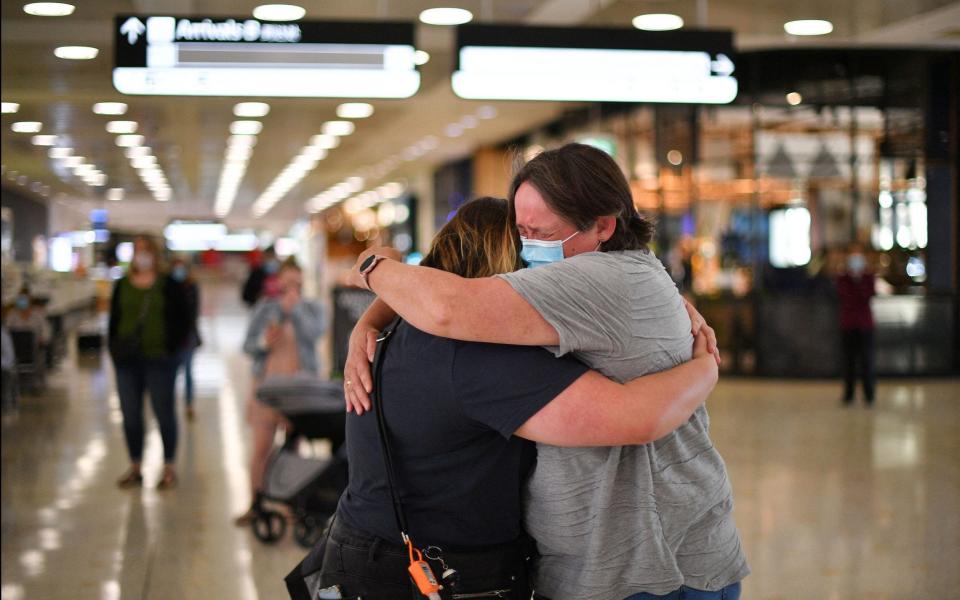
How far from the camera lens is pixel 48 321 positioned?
297 inches

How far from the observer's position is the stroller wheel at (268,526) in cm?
599

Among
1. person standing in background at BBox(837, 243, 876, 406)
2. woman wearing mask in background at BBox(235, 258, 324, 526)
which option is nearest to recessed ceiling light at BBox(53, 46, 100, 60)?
woman wearing mask in background at BBox(235, 258, 324, 526)

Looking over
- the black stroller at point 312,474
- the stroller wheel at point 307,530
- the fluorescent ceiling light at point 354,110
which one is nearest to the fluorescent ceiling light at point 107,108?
the black stroller at point 312,474

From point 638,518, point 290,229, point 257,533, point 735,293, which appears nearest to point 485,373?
point 638,518

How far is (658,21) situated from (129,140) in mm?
4538

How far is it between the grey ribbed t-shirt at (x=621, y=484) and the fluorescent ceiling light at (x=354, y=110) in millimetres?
11656

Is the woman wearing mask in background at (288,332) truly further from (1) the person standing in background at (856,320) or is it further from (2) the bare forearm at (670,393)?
(1) the person standing in background at (856,320)

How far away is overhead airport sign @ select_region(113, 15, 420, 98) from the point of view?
559 centimetres

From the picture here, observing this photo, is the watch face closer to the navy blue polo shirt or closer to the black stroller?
the navy blue polo shirt

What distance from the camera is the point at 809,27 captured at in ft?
28.6

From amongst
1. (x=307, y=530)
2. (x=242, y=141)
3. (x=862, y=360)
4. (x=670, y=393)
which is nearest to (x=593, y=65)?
(x=307, y=530)

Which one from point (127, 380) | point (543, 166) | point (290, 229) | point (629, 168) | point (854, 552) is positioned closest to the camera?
point (543, 166)

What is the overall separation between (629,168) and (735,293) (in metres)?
2.83

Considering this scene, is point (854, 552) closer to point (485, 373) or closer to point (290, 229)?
point (485, 373)
